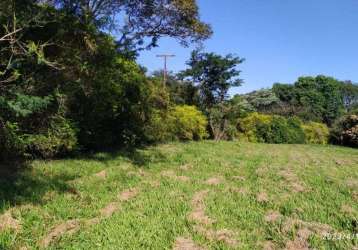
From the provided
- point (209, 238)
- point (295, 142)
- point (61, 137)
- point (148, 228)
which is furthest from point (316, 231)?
point (295, 142)

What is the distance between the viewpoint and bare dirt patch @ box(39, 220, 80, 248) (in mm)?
3148

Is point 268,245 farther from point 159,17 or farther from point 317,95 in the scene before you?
point 317,95

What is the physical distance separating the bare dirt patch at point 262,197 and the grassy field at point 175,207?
0.04ft

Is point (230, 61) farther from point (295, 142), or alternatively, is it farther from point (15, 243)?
point (15, 243)

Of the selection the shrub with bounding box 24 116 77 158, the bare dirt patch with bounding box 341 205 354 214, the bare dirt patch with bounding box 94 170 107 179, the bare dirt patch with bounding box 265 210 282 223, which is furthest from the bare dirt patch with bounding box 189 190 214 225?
the shrub with bounding box 24 116 77 158

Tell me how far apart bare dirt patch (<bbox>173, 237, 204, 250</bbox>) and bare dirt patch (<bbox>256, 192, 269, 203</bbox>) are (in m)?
1.57

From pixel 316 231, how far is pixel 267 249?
2.24 feet

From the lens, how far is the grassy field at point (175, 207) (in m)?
3.17

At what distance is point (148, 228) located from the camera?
344 centimetres

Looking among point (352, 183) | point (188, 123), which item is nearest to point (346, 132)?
point (188, 123)

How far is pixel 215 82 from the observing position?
1398 cm

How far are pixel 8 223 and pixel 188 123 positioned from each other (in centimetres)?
863

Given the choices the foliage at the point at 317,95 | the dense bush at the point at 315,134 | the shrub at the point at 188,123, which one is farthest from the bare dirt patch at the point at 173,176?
the foliage at the point at 317,95

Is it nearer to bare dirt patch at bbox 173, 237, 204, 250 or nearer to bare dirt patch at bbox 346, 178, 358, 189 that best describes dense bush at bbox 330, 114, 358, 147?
bare dirt patch at bbox 346, 178, 358, 189
